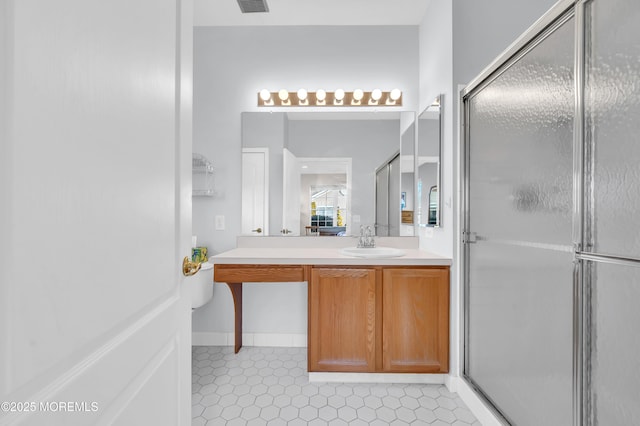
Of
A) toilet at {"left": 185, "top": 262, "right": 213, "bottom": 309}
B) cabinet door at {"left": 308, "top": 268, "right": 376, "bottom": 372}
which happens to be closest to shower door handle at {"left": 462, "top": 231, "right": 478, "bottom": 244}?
cabinet door at {"left": 308, "top": 268, "right": 376, "bottom": 372}

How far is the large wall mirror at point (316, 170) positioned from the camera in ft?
8.55

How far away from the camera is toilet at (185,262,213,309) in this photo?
233 cm

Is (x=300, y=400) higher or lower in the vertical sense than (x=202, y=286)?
lower

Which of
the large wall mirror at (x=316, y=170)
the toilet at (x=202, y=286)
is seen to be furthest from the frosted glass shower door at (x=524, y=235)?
the toilet at (x=202, y=286)

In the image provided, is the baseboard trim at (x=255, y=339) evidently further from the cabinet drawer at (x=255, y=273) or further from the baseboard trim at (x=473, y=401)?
the baseboard trim at (x=473, y=401)

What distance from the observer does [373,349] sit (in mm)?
2004

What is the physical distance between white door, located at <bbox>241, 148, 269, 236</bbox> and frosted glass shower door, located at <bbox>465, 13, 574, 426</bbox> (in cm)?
151

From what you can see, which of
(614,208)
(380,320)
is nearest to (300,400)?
(380,320)

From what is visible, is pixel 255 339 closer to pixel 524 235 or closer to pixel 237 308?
pixel 237 308

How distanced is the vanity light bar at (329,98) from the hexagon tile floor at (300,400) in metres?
2.02

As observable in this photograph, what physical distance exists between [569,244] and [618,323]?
0.93 ft

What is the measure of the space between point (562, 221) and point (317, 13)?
2.23m

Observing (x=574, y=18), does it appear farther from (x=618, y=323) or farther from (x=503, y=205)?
(x=618, y=323)

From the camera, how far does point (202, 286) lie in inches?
94.0
